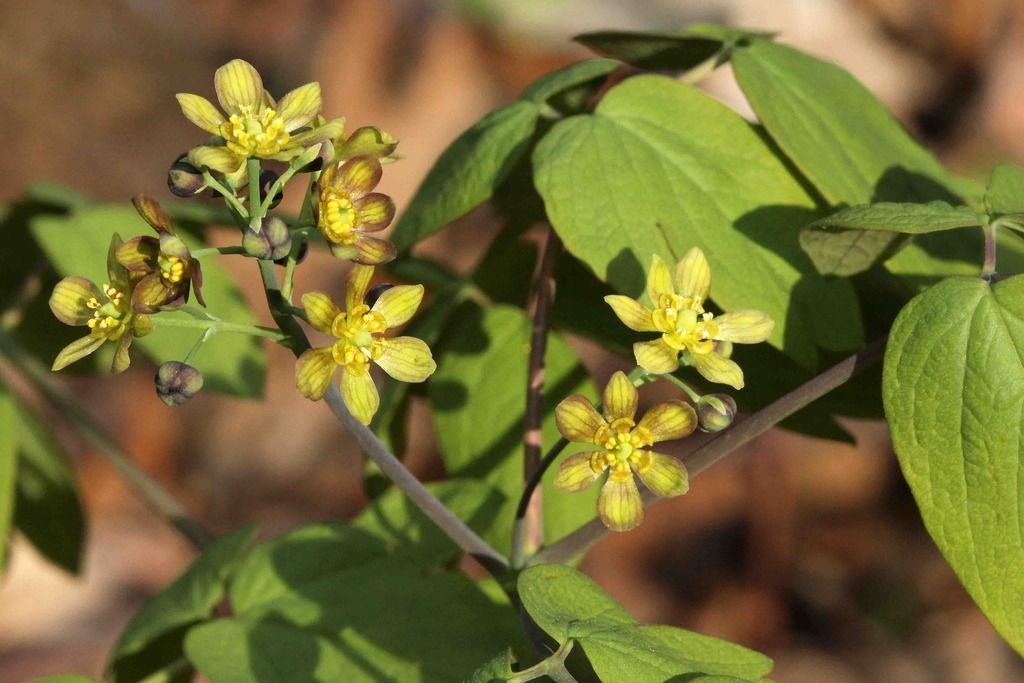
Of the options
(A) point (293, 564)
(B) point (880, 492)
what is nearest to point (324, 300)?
(A) point (293, 564)

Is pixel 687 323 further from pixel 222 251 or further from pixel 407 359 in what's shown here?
pixel 222 251

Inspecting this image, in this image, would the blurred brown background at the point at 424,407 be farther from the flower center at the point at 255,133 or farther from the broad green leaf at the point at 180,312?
the flower center at the point at 255,133

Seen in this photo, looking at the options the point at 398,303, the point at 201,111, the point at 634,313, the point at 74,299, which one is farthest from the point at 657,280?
the point at 74,299

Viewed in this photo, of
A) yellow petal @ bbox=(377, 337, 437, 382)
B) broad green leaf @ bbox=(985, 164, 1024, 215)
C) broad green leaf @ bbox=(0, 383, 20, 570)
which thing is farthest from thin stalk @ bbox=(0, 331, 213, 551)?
broad green leaf @ bbox=(985, 164, 1024, 215)

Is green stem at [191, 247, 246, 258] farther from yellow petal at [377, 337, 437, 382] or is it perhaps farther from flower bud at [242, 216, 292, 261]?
yellow petal at [377, 337, 437, 382]

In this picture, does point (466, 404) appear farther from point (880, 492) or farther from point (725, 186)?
point (880, 492)

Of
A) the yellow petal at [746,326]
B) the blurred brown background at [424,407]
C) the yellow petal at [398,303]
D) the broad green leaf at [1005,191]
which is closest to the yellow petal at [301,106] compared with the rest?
the yellow petal at [398,303]
